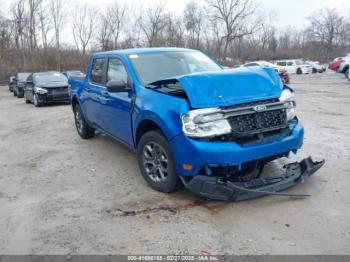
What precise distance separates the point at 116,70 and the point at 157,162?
73.9 inches

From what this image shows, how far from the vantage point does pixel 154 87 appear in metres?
4.44

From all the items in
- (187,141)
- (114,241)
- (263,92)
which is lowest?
(114,241)

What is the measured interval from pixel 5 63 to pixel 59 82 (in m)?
28.2

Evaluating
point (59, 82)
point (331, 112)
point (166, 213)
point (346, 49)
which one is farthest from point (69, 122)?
point (346, 49)

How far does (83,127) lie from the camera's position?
7.58 meters

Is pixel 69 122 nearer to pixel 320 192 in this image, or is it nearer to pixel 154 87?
pixel 154 87

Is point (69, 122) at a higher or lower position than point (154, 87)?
lower

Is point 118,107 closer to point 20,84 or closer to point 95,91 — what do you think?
point 95,91

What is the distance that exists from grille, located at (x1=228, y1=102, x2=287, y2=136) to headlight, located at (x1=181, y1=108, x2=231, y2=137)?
0.37ft

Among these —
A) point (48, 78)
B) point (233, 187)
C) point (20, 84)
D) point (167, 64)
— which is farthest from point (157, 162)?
point (20, 84)

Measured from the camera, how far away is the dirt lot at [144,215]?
10.7 ft

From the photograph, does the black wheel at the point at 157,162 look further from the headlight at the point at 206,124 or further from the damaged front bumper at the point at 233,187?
the headlight at the point at 206,124

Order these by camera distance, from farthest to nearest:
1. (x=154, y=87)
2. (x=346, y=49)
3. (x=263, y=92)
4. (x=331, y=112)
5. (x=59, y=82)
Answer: (x=346, y=49) → (x=59, y=82) → (x=331, y=112) → (x=154, y=87) → (x=263, y=92)

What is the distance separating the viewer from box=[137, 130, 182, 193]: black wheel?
4.11 metres
